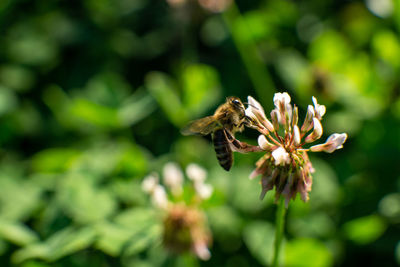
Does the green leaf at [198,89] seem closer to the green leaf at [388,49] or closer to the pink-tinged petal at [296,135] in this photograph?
the green leaf at [388,49]

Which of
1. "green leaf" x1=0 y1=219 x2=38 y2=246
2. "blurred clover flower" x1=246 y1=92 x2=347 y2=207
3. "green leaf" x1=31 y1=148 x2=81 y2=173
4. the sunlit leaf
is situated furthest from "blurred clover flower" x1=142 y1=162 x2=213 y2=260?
the sunlit leaf

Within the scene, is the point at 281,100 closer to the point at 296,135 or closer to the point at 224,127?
the point at 296,135

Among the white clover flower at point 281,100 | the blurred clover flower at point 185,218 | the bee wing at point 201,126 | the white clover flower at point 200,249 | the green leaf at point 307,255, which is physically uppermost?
the white clover flower at point 281,100

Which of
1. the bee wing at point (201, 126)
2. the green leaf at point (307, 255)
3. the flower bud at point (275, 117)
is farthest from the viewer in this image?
the green leaf at point (307, 255)

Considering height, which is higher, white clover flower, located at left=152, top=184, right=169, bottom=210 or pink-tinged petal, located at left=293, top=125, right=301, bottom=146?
pink-tinged petal, located at left=293, top=125, right=301, bottom=146

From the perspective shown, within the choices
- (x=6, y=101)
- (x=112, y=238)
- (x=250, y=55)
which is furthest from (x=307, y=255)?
(x=6, y=101)

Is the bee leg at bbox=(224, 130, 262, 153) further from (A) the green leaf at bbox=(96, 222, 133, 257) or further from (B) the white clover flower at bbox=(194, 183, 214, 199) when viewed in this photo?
(A) the green leaf at bbox=(96, 222, 133, 257)

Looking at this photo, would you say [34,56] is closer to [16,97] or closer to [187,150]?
[16,97]

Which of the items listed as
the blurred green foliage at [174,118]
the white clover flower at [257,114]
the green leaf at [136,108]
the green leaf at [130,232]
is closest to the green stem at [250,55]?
the blurred green foliage at [174,118]
